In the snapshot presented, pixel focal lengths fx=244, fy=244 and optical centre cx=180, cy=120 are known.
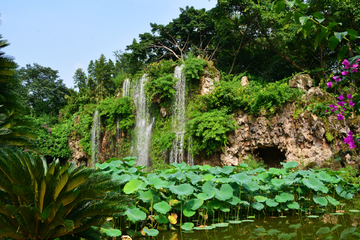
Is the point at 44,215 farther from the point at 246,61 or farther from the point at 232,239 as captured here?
the point at 246,61

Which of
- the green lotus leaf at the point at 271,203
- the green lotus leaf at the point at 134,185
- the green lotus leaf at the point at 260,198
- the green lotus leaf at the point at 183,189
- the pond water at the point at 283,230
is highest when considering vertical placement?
the green lotus leaf at the point at 134,185

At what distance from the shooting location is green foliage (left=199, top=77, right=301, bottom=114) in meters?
9.02

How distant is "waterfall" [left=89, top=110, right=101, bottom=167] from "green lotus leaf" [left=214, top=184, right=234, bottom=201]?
41.8 ft

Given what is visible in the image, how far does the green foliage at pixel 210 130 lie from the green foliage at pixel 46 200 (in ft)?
23.0

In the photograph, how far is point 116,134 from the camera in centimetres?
1374

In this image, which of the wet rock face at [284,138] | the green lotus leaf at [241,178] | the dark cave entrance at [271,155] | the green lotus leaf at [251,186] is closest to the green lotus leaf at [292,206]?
the green lotus leaf at [251,186]

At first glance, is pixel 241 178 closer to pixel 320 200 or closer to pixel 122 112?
pixel 320 200

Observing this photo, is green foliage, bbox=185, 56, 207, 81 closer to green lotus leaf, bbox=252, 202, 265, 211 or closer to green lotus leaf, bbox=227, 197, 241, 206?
green lotus leaf, bbox=252, 202, 265, 211

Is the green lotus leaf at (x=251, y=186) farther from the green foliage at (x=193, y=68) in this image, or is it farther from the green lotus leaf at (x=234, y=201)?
the green foliage at (x=193, y=68)

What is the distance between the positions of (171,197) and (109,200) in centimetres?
115

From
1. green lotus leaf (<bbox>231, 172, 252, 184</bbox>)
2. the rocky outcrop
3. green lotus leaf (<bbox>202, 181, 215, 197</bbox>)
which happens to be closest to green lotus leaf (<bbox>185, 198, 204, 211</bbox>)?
green lotus leaf (<bbox>202, 181, 215, 197</bbox>)

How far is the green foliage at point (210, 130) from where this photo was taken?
29.9ft

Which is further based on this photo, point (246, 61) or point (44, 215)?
point (246, 61)

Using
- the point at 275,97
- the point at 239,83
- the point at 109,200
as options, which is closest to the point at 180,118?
the point at 239,83
